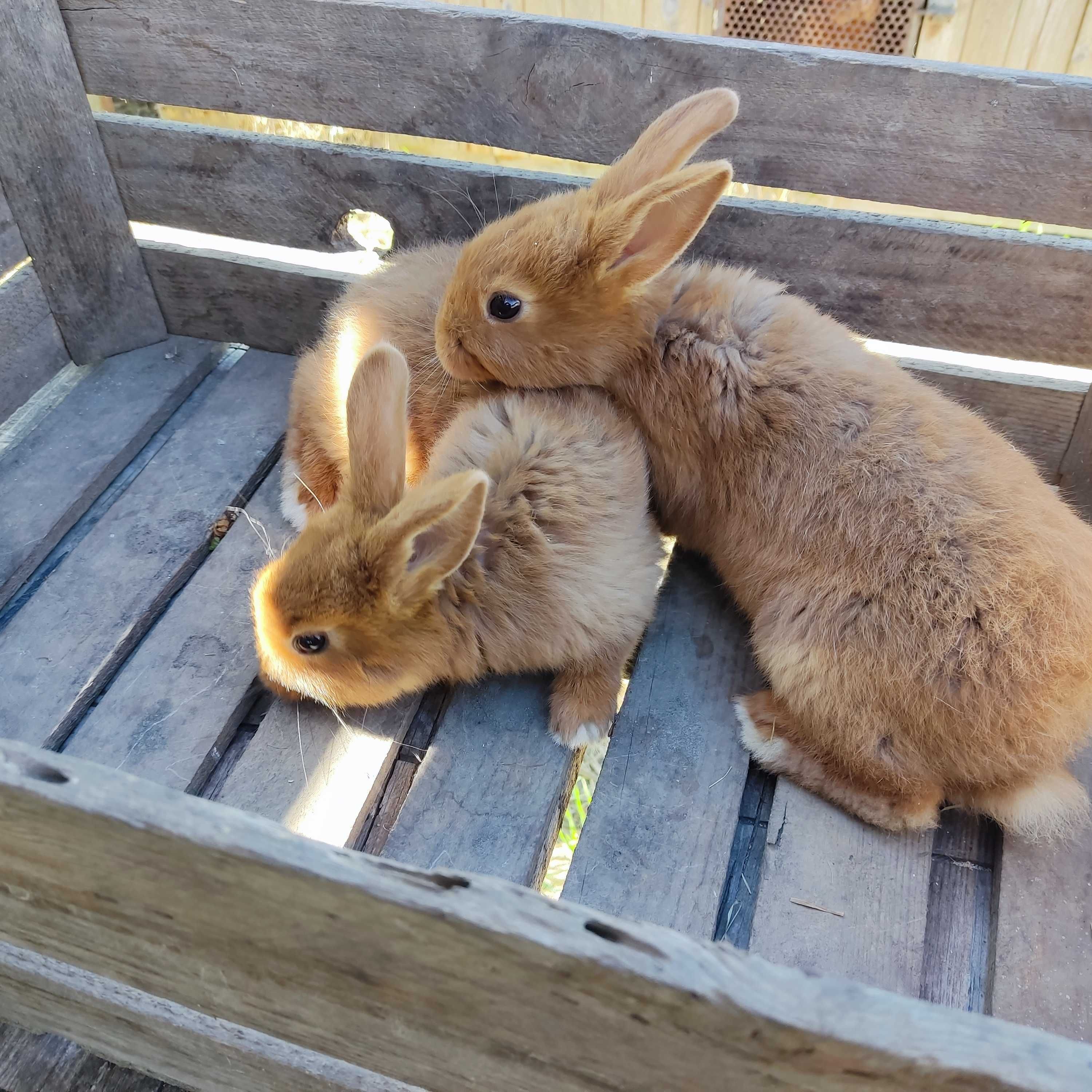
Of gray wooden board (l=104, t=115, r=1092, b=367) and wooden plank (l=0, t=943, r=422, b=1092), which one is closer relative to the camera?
wooden plank (l=0, t=943, r=422, b=1092)

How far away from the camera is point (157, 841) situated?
107 centimetres

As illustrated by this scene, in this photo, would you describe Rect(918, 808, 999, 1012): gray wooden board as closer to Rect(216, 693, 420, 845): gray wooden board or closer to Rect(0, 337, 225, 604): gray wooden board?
Rect(216, 693, 420, 845): gray wooden board

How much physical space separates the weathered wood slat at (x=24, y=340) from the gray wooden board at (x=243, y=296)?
33 cm

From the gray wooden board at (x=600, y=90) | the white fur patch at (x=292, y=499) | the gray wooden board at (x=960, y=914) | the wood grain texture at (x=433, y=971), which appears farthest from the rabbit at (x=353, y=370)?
the gray wooden board at (x=960, y=914)

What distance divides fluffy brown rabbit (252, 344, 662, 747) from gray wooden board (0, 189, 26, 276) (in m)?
1.38

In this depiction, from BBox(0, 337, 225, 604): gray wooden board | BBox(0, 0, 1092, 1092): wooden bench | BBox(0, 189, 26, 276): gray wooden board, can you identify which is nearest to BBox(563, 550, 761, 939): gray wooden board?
BBox(0, 0, 1092, 1092): wooden bench

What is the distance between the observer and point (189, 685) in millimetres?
2119

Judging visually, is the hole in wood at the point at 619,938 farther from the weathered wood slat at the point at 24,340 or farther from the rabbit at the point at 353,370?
the weathered wood slat at the point at 24,340

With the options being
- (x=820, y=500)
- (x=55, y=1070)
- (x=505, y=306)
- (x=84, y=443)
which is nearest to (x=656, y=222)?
(x=505, y=306)

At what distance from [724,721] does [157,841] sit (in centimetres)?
130

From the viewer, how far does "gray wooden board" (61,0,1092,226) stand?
6.92ft

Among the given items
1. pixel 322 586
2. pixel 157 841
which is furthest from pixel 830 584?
pixel 157 841

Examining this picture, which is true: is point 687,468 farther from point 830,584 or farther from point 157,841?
point 157,841

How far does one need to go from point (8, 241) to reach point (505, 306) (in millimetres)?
1508
